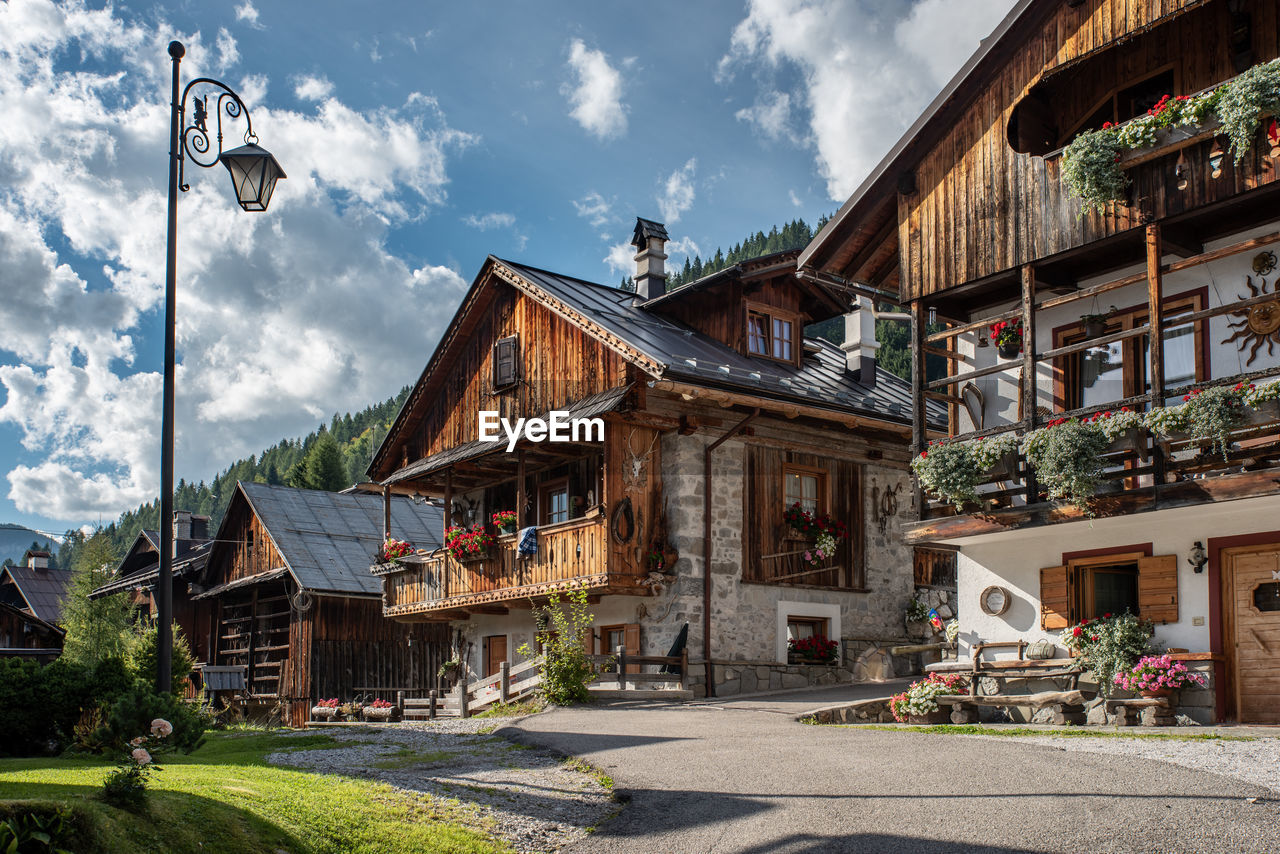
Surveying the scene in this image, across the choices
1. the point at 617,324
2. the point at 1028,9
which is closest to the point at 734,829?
the point at 1028,9

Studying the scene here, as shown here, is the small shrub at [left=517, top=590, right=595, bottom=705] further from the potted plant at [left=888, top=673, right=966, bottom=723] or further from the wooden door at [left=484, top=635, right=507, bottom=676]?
the wooden door at [left=484, top=635, right=507, bottom=676]

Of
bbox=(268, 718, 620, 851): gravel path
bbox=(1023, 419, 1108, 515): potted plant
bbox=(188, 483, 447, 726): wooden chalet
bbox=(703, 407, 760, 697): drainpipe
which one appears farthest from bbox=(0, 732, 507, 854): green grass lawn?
bbox=(188, 483, 447, 726): wooden chalet

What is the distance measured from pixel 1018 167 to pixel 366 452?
108 m

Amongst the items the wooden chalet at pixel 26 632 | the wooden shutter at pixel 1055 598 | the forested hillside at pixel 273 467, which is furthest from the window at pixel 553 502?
the forested hillside at pixel 273 467

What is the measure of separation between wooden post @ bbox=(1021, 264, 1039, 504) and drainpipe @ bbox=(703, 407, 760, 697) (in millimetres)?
6461

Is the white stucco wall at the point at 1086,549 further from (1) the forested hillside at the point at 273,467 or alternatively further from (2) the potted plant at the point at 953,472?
(1) the forested hillside at the point at 273,467

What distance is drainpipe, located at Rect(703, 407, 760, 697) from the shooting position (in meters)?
20.3

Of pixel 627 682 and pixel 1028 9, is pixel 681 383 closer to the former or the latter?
pixel 627 682

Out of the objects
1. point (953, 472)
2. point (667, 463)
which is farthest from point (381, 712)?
point (953, 472)

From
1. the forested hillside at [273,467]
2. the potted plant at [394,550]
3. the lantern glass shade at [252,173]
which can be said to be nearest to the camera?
the lantern glass shade at [252,173]

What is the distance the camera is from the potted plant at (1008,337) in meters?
16.0

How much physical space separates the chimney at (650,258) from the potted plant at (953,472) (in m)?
11.3

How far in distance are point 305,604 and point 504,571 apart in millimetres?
10908

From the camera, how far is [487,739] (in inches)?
544
